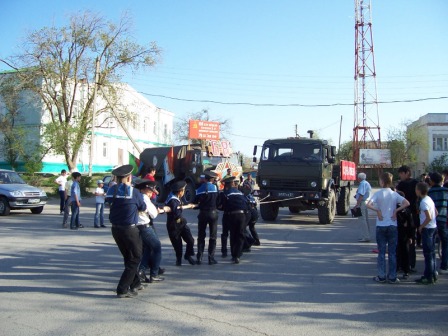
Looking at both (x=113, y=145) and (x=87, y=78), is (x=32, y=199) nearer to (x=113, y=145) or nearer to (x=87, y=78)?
(x=87, y=78)

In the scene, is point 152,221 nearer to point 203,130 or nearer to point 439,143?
point 203,130

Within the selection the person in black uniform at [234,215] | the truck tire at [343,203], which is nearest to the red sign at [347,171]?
the truck tire at [343,203]

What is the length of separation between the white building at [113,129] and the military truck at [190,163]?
11.8 m

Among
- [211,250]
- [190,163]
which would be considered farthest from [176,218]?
[190,163]

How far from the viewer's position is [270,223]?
54.1ft

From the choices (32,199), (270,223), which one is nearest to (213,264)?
(270,223)

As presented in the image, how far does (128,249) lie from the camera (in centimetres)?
652

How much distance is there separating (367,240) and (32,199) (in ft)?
40.5

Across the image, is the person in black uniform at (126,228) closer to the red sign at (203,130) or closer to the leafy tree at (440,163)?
the red sign at (203,130)

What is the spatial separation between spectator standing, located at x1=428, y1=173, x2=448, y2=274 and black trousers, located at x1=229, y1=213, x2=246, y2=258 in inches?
133

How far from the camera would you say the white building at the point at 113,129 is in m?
37.6

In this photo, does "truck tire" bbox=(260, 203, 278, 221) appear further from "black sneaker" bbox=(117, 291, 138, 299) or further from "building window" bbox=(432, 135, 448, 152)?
"building window" bbox=(432, 135, 448, 152)

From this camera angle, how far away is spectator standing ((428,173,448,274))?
797 cm

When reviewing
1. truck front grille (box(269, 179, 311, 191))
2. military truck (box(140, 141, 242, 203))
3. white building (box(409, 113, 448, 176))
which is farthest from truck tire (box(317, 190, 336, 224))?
white building (box(409, 113, 448, 176))
